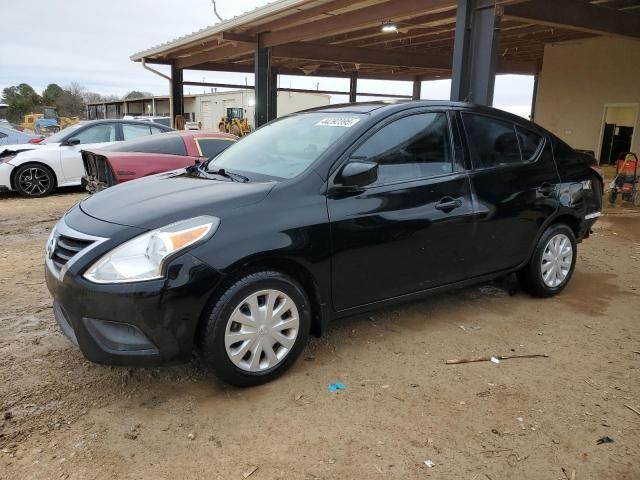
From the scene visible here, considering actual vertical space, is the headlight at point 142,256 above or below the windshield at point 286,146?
below

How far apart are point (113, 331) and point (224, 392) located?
0.74 meters

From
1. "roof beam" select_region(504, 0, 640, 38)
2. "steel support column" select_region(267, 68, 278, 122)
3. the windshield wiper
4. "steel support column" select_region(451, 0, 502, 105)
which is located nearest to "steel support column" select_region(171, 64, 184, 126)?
"steel support column" select_region(267, 68, 278, 122)

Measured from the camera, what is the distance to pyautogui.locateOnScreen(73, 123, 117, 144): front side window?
10727 mm

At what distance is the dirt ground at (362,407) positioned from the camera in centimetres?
247

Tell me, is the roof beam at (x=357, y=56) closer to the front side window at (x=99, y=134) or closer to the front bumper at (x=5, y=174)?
the front side window at (x=99, y=134)

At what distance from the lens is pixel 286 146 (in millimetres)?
3791

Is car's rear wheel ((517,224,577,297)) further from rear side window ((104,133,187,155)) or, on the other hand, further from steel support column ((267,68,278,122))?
steel support column ((267,68,278,122))

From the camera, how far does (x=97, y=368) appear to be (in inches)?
130

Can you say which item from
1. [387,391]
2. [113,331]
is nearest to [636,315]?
[387,391]

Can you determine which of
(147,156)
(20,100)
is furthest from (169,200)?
(20,100)

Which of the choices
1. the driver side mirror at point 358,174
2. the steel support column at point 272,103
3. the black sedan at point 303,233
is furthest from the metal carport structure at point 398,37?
the driver side mirror at point 358,174

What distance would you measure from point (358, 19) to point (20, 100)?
195 ft

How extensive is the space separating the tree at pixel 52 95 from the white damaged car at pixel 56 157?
193ft

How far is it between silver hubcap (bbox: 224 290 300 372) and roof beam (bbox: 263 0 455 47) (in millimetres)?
6346
